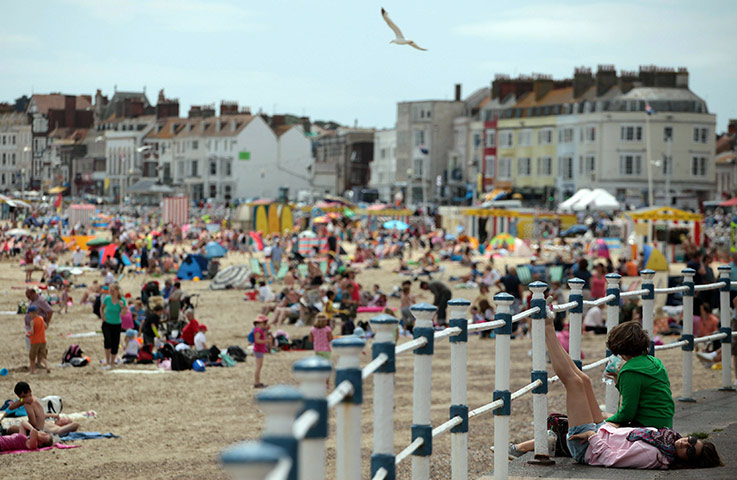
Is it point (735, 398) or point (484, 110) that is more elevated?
point (484, 110)

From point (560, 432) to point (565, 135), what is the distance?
66924 mm

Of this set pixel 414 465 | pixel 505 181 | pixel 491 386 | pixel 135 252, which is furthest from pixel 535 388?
pixel 505 181

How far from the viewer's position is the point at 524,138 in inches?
2953

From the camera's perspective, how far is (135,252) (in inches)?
1387

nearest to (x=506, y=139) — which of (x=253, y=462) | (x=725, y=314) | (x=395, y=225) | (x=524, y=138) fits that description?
(x=524, y=138)

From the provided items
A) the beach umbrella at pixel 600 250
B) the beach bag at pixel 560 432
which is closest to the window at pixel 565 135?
the beach umbrella at pixel 600 250

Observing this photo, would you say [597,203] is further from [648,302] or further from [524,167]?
[524,167]

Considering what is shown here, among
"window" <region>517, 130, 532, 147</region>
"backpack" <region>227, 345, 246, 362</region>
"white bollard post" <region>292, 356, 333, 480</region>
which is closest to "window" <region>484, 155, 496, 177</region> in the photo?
"window" <region>517, 130, 532, 147</region>

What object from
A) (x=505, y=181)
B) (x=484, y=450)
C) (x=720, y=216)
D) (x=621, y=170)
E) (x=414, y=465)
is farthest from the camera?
(x=505, y=181)

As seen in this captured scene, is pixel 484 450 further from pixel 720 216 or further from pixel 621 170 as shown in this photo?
pixel 621 170

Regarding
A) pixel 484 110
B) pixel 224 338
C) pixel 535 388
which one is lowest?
pixel 224 338

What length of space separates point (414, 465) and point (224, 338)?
47.4ft

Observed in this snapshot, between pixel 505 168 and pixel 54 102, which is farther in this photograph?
pixel 54 102

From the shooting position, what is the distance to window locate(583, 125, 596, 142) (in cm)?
6862
